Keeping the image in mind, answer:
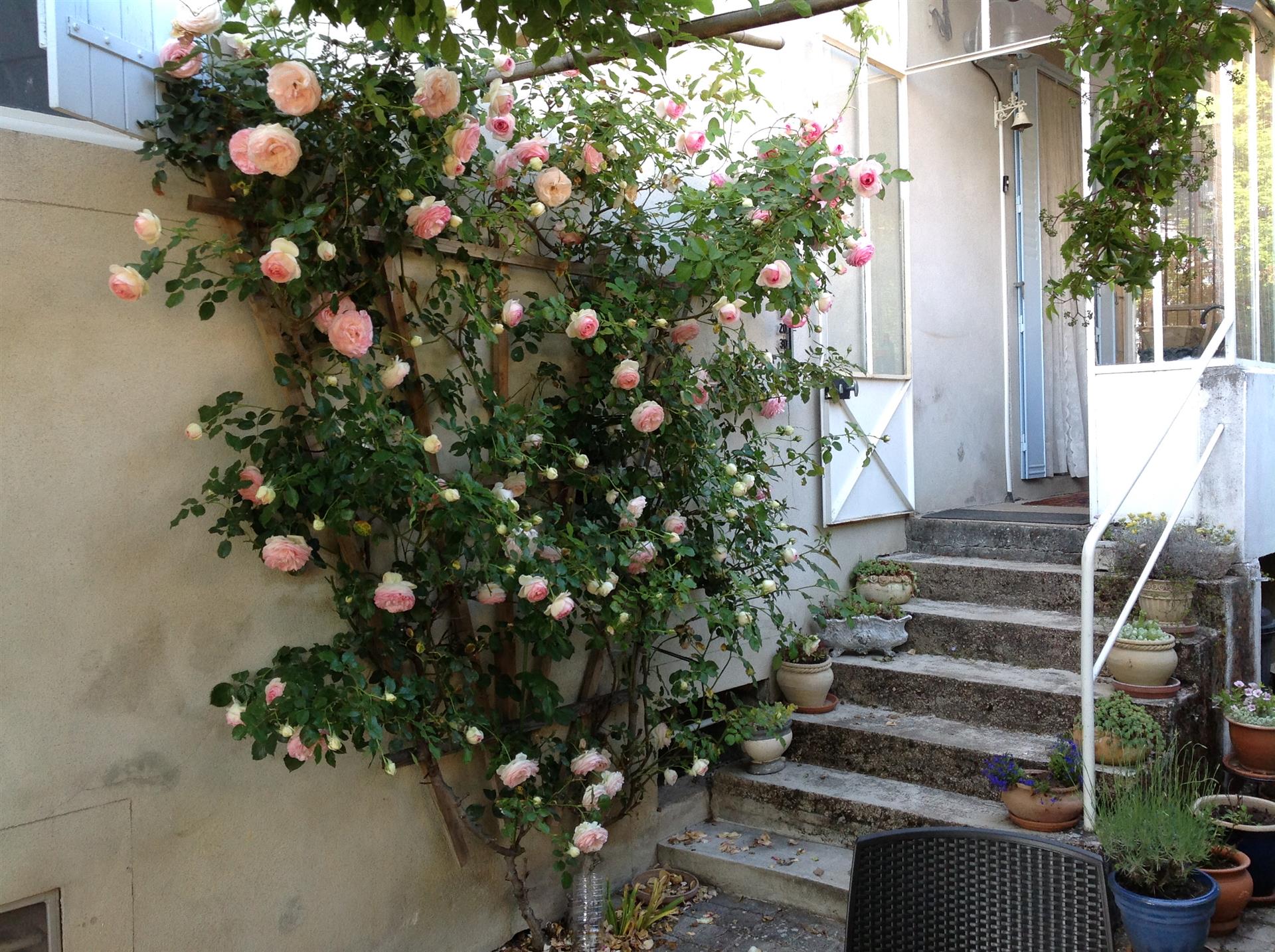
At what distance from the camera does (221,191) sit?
2828 millimetres

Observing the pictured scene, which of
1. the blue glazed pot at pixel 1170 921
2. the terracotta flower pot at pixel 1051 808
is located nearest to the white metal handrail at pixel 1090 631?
the terracotta flower pot at pixel 1051 808

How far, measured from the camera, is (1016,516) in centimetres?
585

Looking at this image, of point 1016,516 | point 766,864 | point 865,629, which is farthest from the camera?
point 1016,516

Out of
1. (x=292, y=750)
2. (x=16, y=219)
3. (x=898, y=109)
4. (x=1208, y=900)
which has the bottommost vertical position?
(x=1208, y=900)

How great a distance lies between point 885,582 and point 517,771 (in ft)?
8.70

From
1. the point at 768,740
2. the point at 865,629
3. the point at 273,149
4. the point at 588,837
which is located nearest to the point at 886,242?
the point at 865,629

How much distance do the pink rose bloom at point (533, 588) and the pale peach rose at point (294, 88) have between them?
1342 mm

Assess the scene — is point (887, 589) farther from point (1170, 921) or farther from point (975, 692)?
point (1170, 921)

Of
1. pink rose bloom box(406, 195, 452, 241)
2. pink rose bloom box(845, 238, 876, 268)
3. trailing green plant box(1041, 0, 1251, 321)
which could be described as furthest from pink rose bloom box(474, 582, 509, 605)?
trailing green plant box(1041, 0, 1251, 321)

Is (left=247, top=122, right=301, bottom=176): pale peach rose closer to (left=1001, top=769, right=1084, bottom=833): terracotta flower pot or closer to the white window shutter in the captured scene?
the white window shutter

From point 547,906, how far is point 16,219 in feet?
9.21

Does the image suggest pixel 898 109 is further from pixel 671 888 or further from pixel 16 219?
pixel 16 219

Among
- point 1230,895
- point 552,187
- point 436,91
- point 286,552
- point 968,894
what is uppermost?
→ point 436,91

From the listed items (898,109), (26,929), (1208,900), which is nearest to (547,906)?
(26,929)
